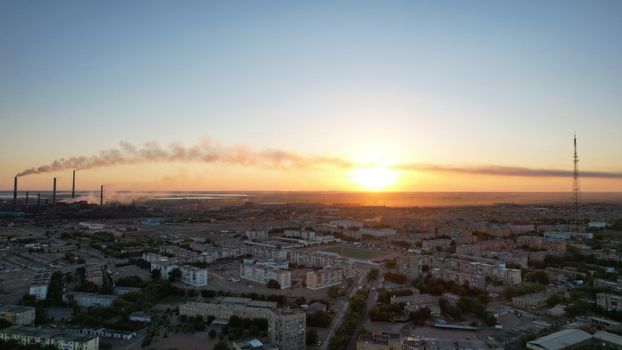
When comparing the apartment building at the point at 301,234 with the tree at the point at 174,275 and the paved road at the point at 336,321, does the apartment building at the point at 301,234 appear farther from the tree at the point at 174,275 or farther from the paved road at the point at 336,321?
the paved road at the point at 336,321

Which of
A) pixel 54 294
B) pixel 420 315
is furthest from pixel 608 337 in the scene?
pixel 54 294

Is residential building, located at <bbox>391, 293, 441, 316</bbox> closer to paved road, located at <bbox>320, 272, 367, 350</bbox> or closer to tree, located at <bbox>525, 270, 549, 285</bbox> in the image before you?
paved road, located at <bbox>320, 272, 367, 350</bbox>

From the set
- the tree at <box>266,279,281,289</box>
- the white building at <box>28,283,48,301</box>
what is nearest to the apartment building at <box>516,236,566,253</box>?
the tree at <box>266,279,281,289</box>

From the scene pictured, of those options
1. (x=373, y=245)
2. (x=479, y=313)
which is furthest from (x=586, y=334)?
(x=373, y=245)

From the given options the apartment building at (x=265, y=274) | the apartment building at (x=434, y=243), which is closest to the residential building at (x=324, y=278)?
the apartment building at (x=265, y=274)

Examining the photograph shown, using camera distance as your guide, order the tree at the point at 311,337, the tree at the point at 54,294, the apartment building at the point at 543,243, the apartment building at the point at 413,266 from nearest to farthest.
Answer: the tree at the point at 311,337 → the tree at the point at 54,294 → the apartment building at the point at 413,266 → the apartment building at the point at 543,243

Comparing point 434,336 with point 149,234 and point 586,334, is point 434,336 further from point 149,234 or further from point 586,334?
point 149,234
